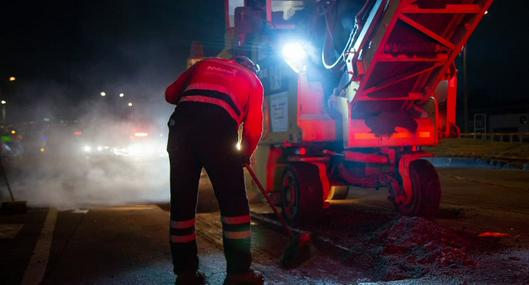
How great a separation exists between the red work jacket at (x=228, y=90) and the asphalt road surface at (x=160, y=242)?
4.10 feet

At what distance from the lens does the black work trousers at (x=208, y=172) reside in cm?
358

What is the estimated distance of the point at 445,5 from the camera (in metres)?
5.48

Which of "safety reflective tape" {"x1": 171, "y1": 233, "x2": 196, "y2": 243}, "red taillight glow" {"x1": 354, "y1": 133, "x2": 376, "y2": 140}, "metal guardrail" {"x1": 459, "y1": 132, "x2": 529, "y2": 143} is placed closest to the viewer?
"safety reflective tape" {"x1": 171, "y1": 233, "x2": 196, "y2": 243}

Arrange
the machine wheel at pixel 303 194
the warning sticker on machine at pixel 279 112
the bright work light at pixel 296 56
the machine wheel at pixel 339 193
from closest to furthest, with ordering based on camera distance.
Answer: the machine wheel at pixel 303 194 → the bright work light at pixel 296 56 → the warning sticker on machine at pixel 279 112 → the machine wheel at pixel 339 193

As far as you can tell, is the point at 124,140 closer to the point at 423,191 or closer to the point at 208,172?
the point at 423,191

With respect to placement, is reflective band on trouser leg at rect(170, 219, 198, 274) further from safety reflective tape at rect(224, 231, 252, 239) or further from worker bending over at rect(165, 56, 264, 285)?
safety reflective tape at rect(224, 231, 252, 239)

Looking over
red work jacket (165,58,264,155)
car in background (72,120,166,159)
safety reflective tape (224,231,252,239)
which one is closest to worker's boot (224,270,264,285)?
safety reflective tape (224,231,252,239)

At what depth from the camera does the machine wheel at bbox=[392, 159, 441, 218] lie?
21.8 feet

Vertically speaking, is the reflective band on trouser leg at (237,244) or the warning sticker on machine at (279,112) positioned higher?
the warning sticker on machine at (279,112)

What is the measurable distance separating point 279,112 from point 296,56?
1051 mm

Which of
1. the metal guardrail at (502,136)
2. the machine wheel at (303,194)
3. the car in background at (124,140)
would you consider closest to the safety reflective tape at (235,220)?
the machine wheel at (303,194)

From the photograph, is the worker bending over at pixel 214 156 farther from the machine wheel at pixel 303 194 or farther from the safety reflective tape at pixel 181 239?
the machine wheel at pixel 303 194

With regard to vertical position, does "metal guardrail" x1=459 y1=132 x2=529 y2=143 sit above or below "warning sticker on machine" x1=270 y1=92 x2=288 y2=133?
below

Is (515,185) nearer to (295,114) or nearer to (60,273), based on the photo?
(295,114)
